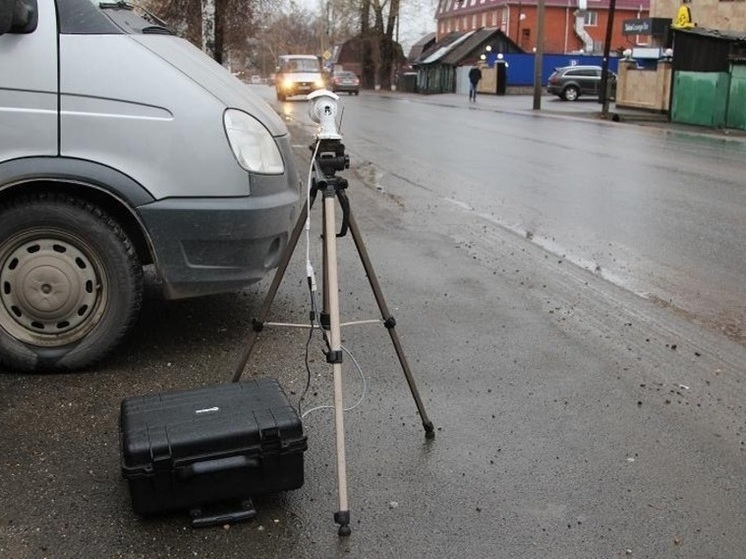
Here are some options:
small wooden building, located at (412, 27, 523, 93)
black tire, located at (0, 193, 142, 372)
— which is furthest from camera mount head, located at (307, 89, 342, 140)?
small wooden building, located at (412, 27, 523, 93)

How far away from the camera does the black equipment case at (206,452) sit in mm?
2961

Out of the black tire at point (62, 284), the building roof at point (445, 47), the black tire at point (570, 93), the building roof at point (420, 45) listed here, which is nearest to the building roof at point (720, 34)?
the black tire at point (570, 93)

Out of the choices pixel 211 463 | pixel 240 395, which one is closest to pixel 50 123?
pixel 240 395

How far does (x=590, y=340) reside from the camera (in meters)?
5.20

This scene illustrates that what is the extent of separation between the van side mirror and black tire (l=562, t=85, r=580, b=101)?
1639 inches

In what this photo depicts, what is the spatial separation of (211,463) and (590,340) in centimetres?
291

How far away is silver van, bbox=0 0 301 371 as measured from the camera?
160 inches

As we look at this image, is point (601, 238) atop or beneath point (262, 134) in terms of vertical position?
beneath

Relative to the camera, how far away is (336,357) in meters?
3.08

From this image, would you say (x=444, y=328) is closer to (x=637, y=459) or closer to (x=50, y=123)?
(x=637, y=459)

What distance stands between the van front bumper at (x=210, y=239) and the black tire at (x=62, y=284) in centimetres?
19

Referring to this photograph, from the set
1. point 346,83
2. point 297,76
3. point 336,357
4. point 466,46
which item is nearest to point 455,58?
point 466,46

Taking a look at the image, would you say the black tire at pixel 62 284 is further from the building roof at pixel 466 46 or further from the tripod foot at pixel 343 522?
the building roof at pixel 466 46

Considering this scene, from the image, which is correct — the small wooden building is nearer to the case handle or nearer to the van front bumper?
the van front bumper
